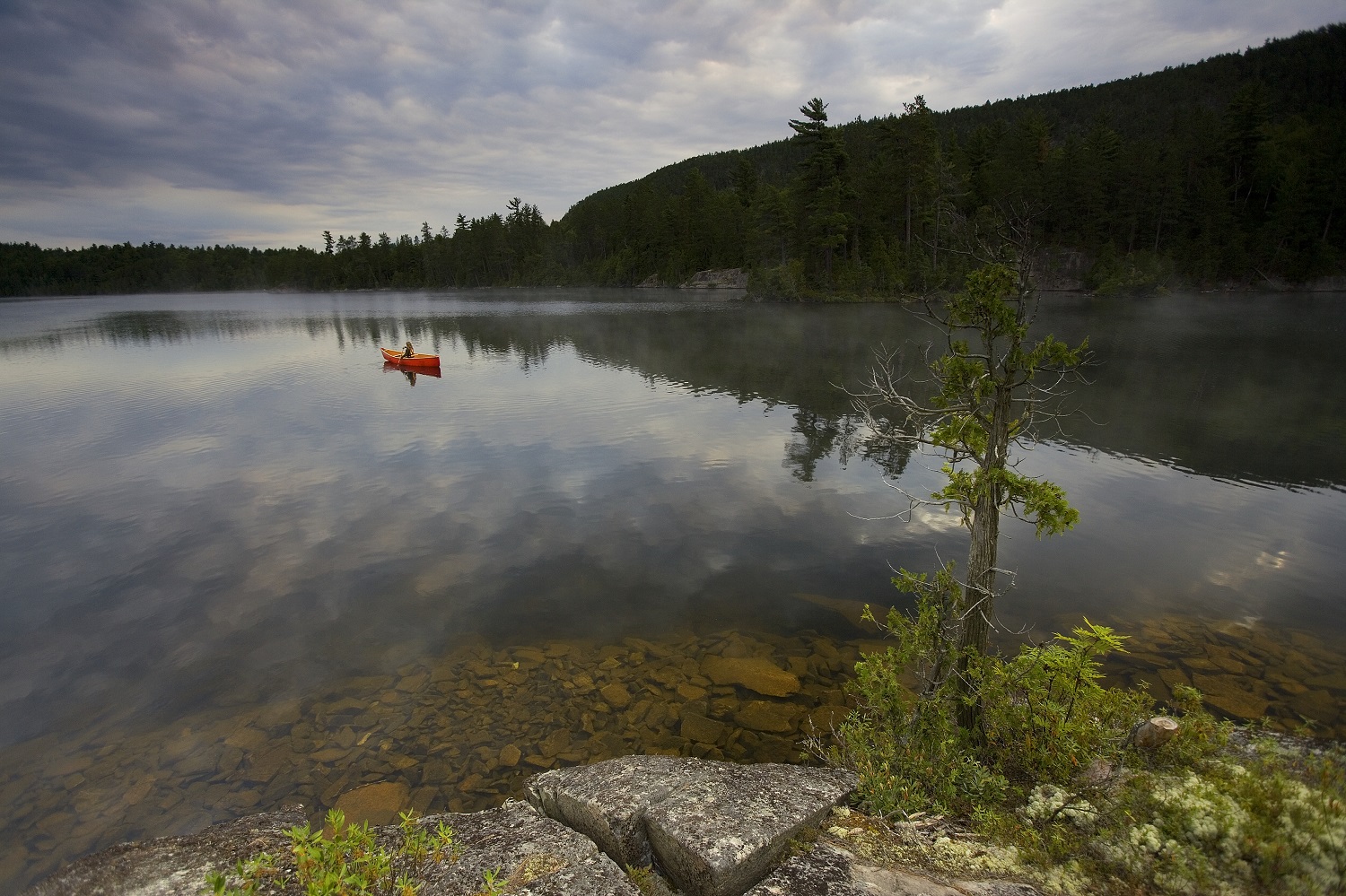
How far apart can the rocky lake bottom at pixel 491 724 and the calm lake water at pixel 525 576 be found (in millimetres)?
58

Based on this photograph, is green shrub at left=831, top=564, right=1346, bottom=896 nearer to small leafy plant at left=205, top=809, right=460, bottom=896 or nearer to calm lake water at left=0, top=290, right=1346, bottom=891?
calm lake water at left=0, top=290, right=1346, bottom=891

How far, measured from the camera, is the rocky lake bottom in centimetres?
872

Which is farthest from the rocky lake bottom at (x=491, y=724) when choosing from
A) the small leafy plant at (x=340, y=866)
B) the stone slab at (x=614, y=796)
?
the small leafy plant at (x=340, y=866)

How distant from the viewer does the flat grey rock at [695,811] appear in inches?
210

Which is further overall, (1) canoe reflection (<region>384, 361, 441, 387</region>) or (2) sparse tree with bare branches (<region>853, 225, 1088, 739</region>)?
(1) canoe reflection (<region>384, 361, 441, 387</region>)

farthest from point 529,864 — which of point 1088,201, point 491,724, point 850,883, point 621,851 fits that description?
point 1088,201

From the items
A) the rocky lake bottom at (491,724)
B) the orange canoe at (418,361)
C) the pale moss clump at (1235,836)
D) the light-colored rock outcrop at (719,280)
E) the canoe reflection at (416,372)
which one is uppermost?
the light-colored rock outcrop at (719,280)

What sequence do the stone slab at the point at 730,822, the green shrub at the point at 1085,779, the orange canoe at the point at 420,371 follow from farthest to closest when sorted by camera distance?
the orange canoe at the point at 420,371
the stone slab at the point at 730,822
the green shrub at the point at 1085,779

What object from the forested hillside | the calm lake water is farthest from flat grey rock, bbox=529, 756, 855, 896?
the forested hillside

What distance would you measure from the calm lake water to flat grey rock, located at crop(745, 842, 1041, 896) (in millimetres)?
4180

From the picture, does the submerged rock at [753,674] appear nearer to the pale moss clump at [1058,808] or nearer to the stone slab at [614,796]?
the stone slab at [614,796]

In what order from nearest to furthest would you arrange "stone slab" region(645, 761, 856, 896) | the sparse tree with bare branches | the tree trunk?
"stone slab" region(645, 761, 856, 896), the sparse tree with bare branches, the tree trunk

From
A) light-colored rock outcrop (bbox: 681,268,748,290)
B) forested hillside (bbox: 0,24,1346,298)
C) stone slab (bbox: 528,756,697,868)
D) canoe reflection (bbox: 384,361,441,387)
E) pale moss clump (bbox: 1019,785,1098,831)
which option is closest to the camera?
pale moss clump (bbox: 1019,785,1098,831)

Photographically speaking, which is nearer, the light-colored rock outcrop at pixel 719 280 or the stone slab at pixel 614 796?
the stone slab at pixel 614 796
